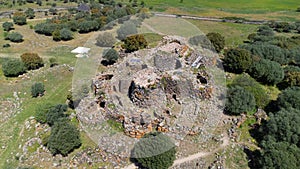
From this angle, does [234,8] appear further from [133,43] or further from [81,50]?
[81,50]

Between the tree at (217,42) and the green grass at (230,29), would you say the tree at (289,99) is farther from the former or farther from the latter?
the green grass at (230,29)

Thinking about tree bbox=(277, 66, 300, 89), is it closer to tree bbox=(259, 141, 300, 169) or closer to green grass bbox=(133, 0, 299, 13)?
tree bbox=(259, 141, 300, 169)

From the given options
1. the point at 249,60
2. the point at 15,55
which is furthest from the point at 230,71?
the point at 15,55

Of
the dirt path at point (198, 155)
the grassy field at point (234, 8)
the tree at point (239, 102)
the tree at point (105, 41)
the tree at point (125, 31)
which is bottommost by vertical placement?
the dirt path at point (198, 155)

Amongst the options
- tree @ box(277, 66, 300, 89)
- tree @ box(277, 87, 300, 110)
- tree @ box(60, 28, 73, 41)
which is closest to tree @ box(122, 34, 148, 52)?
tree @ box(60, 28, 73, 41)

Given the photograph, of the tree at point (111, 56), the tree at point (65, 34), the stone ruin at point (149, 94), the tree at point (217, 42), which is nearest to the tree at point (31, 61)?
the tree at point (111, 56)
